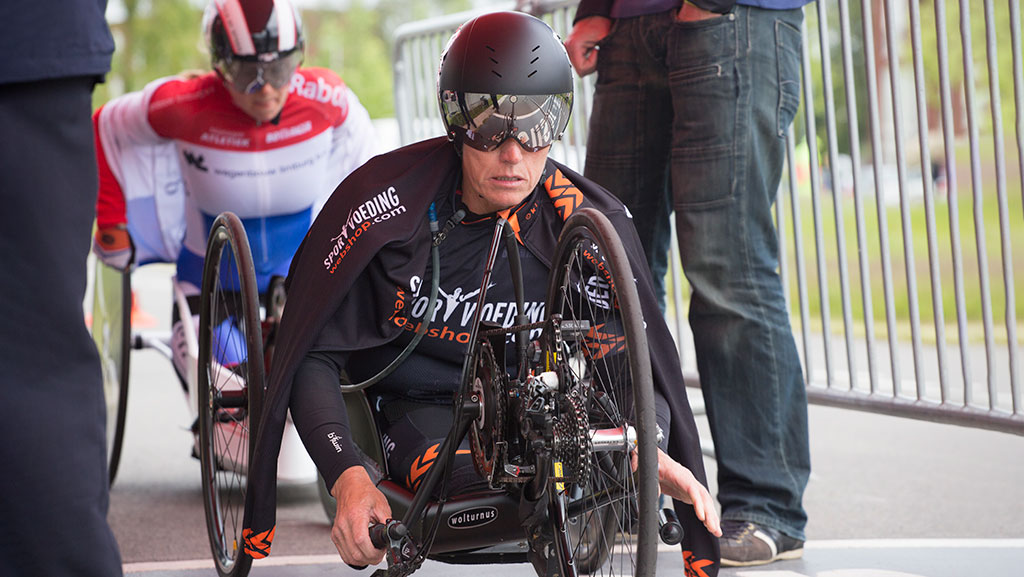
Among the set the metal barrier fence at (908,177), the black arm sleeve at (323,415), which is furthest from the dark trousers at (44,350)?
the metal barrier fence at (908,177)

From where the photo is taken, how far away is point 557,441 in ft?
8.61

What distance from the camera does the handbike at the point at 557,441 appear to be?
251 centimetres

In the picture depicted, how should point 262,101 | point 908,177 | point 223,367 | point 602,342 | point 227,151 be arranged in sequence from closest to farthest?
point 602,342 → point 223,367 → point 908,177 → point 262,101 → point 227,151

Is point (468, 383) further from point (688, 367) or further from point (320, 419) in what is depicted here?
point (688, 367)

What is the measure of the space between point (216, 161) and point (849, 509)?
2939mm

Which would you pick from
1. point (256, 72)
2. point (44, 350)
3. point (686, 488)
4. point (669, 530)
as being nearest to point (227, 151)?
point (256, 72)

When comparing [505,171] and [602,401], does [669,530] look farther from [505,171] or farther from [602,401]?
[505,171]

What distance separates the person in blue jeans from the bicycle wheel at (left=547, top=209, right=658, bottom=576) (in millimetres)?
829

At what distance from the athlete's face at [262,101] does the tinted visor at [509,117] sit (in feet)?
7.37

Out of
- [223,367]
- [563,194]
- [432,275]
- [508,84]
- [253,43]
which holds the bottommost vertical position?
[223,367]

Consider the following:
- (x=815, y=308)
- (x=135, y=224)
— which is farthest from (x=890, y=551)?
(x=815, y=308)

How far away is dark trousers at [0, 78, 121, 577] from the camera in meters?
1.92

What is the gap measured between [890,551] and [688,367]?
5.98 feet

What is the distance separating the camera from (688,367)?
19.2ft
